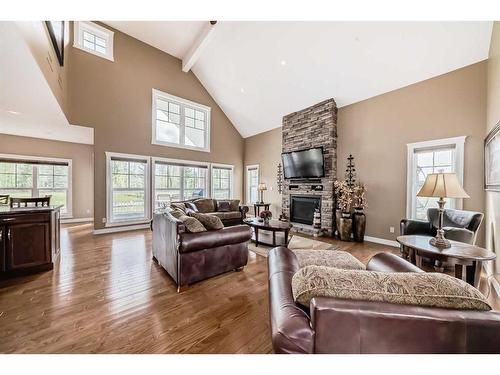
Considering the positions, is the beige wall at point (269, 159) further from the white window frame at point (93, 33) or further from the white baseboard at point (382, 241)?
the white window frame at point (93, 33)

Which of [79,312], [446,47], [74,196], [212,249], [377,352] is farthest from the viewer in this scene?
[74,196]

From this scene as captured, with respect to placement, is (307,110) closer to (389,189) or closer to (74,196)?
(389,189)

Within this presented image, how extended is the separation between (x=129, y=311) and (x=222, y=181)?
5.93m

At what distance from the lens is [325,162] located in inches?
202

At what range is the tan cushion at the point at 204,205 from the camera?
5605mm

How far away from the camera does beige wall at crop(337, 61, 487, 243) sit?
3.29m

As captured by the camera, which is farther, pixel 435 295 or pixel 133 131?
pixel 133 131

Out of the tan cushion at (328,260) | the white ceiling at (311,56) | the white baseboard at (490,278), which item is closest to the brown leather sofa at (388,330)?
the tan cushion at (328,260)

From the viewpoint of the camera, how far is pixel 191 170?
6.81 m

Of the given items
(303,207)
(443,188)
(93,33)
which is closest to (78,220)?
(93,33)

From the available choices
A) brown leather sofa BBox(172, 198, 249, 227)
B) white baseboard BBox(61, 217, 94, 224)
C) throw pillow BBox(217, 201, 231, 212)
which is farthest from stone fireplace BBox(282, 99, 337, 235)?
white baseboard BBox(61, 217, 94, 224)

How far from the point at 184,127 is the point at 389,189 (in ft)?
19.4

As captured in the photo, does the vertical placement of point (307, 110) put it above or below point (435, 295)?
above
